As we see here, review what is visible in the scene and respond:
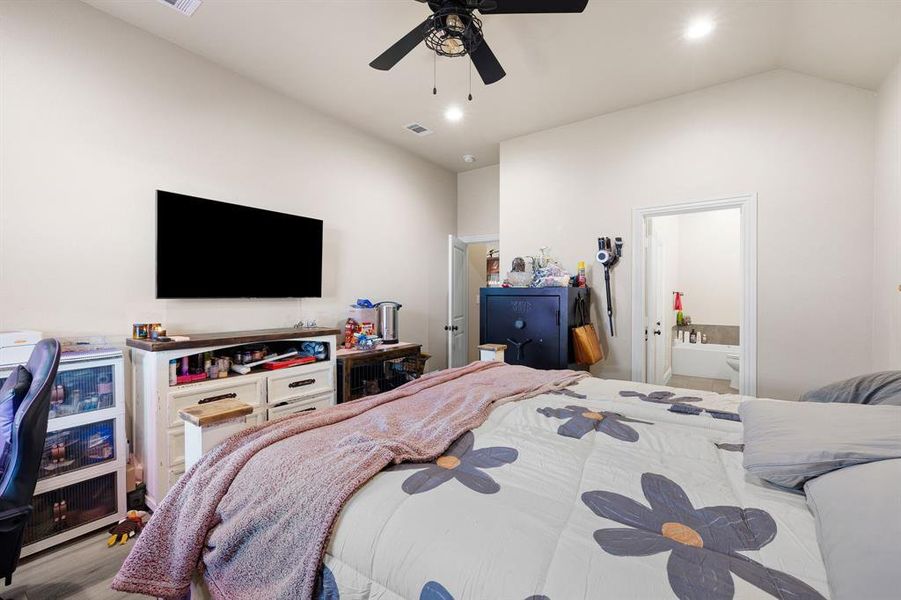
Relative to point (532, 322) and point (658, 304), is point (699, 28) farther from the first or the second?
point (658, 304)

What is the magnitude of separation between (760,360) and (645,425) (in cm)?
220

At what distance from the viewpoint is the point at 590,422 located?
1361 millimetres

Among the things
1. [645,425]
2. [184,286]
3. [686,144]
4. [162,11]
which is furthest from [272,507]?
[686,144]

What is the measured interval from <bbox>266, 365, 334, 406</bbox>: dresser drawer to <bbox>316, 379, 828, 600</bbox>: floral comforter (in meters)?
1.92

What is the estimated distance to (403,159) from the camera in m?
4.39

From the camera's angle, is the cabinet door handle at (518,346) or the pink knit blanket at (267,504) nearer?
the pink knit blanket at (267,504)

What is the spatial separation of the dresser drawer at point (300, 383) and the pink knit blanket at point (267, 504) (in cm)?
148

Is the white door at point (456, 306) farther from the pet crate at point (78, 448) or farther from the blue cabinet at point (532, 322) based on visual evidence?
the pet crate at point (78, 448)

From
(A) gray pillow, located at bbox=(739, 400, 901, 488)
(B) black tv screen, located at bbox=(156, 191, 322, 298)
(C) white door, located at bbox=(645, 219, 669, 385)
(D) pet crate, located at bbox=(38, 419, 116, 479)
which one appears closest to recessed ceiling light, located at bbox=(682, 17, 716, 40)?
(C) white door, located at bbox=(645, 219, 669, 385)

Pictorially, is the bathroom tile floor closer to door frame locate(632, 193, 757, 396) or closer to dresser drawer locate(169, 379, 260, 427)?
door frame locate(632, 193, 757, 396)

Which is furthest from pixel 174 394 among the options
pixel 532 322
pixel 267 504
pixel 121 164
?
pixel 532 322

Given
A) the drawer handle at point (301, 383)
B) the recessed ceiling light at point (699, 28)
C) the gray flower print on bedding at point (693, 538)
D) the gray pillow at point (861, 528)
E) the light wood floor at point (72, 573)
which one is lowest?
the light wood floor at point (72, 573)

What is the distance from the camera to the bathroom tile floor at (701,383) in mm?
4605

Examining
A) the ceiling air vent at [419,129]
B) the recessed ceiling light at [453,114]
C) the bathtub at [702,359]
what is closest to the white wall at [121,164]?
the ceiling air vent at [419,129]
